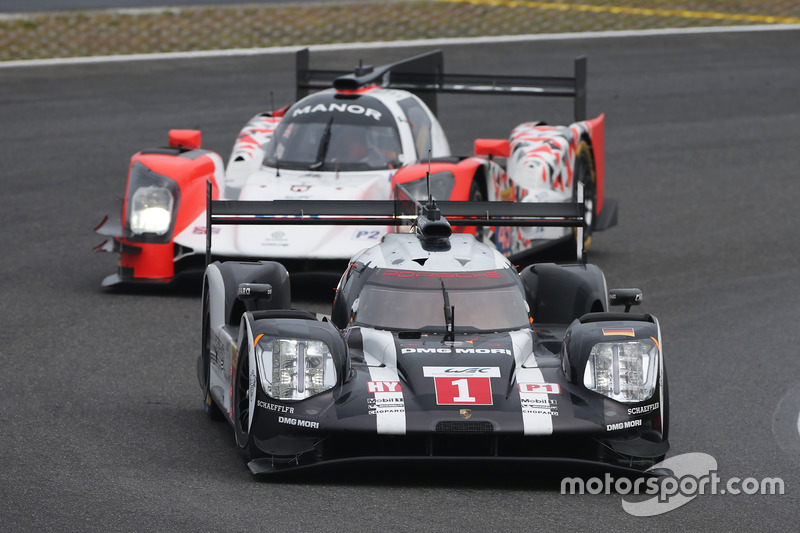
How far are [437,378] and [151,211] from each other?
585 centimetres

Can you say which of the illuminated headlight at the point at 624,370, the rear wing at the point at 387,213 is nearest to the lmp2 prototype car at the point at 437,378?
the illuminated headlight at the point at 624,370

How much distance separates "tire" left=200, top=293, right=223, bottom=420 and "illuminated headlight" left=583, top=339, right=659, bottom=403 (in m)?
2.33

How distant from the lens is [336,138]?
1353cm

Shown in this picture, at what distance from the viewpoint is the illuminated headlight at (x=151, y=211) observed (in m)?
12.8

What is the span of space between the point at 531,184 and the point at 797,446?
592cm

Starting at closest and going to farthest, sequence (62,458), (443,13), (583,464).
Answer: (583,464), (62,458), (443,13)

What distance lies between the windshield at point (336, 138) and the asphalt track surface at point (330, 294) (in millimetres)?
1243

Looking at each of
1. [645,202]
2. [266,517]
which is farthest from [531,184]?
[266,517]

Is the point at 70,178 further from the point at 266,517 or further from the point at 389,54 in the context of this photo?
the point at 266,517

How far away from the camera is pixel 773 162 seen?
20.6 metres

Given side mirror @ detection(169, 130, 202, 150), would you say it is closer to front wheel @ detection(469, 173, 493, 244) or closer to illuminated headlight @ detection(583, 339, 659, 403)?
front wheel @ detection(469, 173, 493, 244)

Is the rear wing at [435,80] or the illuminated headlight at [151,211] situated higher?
the rear wing at [435,80]

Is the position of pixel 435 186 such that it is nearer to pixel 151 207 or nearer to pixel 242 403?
pixel 151 207

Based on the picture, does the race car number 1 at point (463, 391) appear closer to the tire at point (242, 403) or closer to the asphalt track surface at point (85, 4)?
the tire at point (242, 403)
